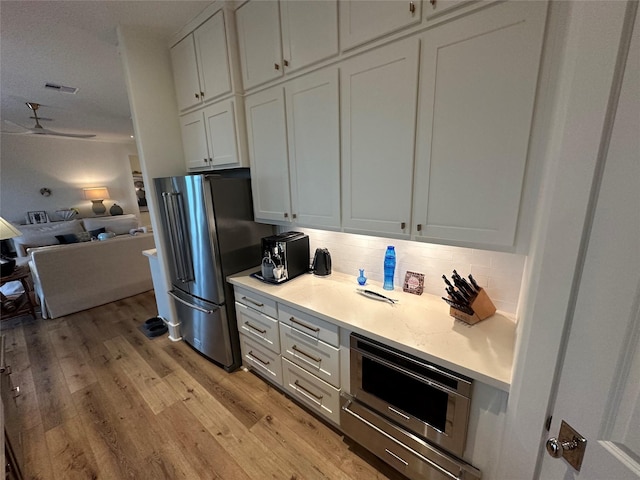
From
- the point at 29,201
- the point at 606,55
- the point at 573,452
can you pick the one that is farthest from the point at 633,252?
the point at 29,201

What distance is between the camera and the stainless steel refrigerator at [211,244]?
6.38 ft

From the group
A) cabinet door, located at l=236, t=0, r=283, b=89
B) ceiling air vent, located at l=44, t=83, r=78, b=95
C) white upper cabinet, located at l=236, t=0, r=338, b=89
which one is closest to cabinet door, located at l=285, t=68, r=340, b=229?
white upper cabinet, located at l=236, t=0, r=338, b=89

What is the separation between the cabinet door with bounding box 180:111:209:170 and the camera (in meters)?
2.26

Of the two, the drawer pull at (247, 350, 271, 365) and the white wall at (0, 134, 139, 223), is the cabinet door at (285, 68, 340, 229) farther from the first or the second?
the white wall at (0, 134, 139, 223)

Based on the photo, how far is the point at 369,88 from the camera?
1.35m

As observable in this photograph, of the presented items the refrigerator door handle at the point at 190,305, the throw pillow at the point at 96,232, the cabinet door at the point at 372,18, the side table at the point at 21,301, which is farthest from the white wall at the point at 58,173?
the cabinet door at the point at 372,18

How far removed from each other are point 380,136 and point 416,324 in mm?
989

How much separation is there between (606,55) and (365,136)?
96 cm

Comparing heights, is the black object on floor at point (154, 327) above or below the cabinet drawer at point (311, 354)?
below

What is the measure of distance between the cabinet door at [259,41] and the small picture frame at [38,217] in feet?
20.6

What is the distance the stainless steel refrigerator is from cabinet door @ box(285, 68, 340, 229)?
0.56 meters

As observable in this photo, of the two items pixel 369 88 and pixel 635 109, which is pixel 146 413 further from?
pixel 635 109

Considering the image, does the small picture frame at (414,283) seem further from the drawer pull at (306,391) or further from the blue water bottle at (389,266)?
the drawer pull at (306,391)

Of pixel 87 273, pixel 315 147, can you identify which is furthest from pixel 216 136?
pixel 87 273
